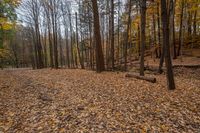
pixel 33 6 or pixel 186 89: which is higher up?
pixel 33 6

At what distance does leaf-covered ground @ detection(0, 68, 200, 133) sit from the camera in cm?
570

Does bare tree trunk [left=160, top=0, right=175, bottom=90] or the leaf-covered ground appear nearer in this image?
the leaf-covered ground

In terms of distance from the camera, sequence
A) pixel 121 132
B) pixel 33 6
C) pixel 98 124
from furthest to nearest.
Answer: pixel 33 6 < pixel 98 124 < pixel 121 132

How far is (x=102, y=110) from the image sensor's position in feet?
22.4

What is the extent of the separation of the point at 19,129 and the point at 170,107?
4.84 m

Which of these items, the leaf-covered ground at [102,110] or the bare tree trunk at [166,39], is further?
the bare tree trunk at [166,39]

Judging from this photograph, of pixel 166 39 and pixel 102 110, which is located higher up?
pixel 166 39

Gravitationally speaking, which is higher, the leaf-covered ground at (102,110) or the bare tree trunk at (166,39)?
the bare tree trunk at (166,39)

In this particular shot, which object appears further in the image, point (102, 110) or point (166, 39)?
point (166, 39)

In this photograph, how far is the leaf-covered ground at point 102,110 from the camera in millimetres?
5695

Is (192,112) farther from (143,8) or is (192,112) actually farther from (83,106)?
(143,8)

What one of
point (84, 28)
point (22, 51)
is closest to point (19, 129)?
point (84, 28)

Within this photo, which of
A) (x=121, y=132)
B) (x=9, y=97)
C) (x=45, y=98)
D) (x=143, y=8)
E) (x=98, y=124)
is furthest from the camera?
(x=143, y=8)

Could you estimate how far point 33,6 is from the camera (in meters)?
31.2
